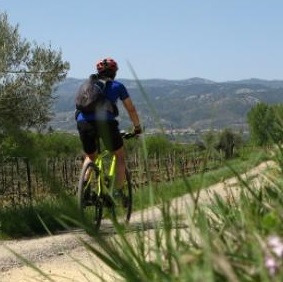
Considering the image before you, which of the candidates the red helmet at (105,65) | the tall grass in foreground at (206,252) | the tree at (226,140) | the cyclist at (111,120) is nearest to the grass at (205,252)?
the tall grass in foreground at (206,252)

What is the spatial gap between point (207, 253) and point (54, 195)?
0.28m

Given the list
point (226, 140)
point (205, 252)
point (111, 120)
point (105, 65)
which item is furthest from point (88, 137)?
point (205, 252)

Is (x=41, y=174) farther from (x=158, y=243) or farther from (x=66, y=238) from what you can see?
(x=66, y=238)

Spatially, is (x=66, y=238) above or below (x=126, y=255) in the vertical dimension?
below

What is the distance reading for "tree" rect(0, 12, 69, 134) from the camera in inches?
612

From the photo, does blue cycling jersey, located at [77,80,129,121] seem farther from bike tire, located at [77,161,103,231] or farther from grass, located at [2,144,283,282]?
grass, located at [2,144,283,282]

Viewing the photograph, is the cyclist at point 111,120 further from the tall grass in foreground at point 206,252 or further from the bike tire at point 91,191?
the tall grass in foreground at point 206,252

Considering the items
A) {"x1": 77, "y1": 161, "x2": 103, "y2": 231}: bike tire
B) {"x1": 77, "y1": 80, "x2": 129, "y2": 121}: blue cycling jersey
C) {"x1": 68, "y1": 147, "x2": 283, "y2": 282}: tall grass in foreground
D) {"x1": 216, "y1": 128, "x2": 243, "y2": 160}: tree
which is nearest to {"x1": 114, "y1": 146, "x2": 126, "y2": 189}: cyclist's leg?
{"x1": 77, "y1": 161, "x2": 103, "y2": 231}: bike tire

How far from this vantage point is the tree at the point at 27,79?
51.0 ft

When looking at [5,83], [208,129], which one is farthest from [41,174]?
[5,83]

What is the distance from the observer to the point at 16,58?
664 inches

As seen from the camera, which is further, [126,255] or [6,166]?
[6,166]

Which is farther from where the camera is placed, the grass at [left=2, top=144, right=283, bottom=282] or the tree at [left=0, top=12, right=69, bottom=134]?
the tree at [left=0, top=12, right=69, bottom=134]

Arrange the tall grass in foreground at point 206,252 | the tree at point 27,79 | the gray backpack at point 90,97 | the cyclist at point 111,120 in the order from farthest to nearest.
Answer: the tree at point 27,79, the cyclist at point 111,120, the gray backpack at point 90,97, the tall grass in foreground at point 206,252
